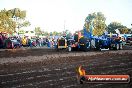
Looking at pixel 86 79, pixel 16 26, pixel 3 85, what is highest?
pixel 16 26

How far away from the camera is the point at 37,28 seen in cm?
14088

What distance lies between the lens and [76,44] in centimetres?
2583

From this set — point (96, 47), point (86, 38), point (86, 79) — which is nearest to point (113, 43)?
point (96, 47)

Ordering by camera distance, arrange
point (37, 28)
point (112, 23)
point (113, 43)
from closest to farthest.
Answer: point (113, 43) → point (112, 23) → point (37, 28)

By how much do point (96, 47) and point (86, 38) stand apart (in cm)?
229

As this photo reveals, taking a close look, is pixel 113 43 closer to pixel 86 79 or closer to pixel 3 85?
pixel 3 85

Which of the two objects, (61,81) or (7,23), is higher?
(7,23)

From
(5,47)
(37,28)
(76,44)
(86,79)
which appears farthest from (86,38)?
(37,28)

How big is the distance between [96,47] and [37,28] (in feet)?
381

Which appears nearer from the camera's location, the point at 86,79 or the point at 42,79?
the point at 86,79

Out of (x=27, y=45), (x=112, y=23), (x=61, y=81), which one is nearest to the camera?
(x=61, y=81)

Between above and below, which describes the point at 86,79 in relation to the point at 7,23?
below

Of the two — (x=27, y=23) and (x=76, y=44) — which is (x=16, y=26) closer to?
(x=27, y=23)

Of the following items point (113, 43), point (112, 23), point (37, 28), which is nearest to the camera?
point (113, 43)
